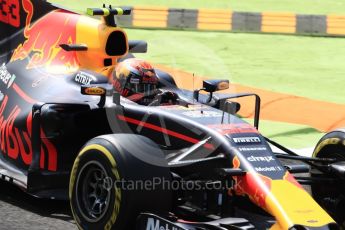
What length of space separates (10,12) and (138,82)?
2.34 meters

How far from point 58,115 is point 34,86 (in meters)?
0.94

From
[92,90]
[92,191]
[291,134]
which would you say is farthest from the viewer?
[291,134]

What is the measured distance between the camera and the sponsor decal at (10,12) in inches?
336

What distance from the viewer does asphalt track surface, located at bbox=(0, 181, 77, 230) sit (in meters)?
6.56

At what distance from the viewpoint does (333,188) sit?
6.72 meters

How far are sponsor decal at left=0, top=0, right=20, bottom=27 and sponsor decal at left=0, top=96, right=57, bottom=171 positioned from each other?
1038 mm

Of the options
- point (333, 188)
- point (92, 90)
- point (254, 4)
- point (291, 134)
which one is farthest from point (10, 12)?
point (254, 4)

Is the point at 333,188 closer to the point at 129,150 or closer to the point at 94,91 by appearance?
the point at 129,150

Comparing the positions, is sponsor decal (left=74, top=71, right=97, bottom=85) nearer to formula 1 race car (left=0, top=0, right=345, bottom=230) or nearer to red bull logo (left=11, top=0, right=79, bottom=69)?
formula 1 race car (left=0, top=0, right=345, bottom=230)

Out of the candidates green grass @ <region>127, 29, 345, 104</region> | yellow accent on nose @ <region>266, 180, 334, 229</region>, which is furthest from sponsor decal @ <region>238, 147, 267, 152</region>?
green grass @ <region>127, 29, 345, 104</region>

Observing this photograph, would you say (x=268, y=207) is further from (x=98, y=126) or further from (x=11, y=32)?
(x=11, y=32)

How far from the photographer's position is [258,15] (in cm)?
1738

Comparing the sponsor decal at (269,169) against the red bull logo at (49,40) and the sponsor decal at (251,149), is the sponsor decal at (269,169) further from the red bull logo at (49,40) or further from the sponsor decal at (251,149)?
the red bull logo at (49,40)

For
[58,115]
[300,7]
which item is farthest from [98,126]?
[300,7]
